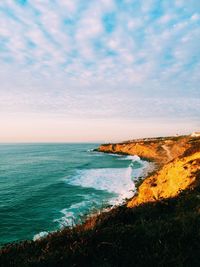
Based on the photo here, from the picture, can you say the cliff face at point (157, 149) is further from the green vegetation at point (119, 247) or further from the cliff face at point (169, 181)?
the green vegetation at point (119, 247)

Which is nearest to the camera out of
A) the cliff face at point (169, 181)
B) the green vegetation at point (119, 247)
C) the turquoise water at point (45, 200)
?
the green vegetation at point (119, 247)

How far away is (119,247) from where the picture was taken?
213 inches

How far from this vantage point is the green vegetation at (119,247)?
497cm

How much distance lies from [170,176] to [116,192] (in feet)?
53.3

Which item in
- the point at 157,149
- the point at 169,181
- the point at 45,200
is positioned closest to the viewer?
the point at 169,181

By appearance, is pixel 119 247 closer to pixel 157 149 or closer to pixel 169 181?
pixel 169 181

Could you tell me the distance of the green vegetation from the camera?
4.97 metres

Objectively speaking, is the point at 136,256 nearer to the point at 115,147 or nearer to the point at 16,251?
the point at 16,251

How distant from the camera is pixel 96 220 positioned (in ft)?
25.5

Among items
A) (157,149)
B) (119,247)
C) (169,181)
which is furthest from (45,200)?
(157,149)

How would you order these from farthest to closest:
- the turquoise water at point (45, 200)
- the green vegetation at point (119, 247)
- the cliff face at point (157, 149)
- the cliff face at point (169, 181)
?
the cliff face at point (157, 149)
the turquoise water at point (45, 200)
the cliff face at point (169, 181)
the green vegetation at point (119, 247)

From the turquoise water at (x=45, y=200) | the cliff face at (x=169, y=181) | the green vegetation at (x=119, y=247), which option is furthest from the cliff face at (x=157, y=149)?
the green vegetation at (x=119, y=247)

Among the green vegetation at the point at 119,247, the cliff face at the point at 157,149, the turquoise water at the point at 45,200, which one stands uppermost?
the green vegetation at the point at 119,247

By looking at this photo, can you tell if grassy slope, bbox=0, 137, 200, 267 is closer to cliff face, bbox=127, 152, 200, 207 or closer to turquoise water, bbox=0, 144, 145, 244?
turquoise water, bbox=0, 144, 145, 244
